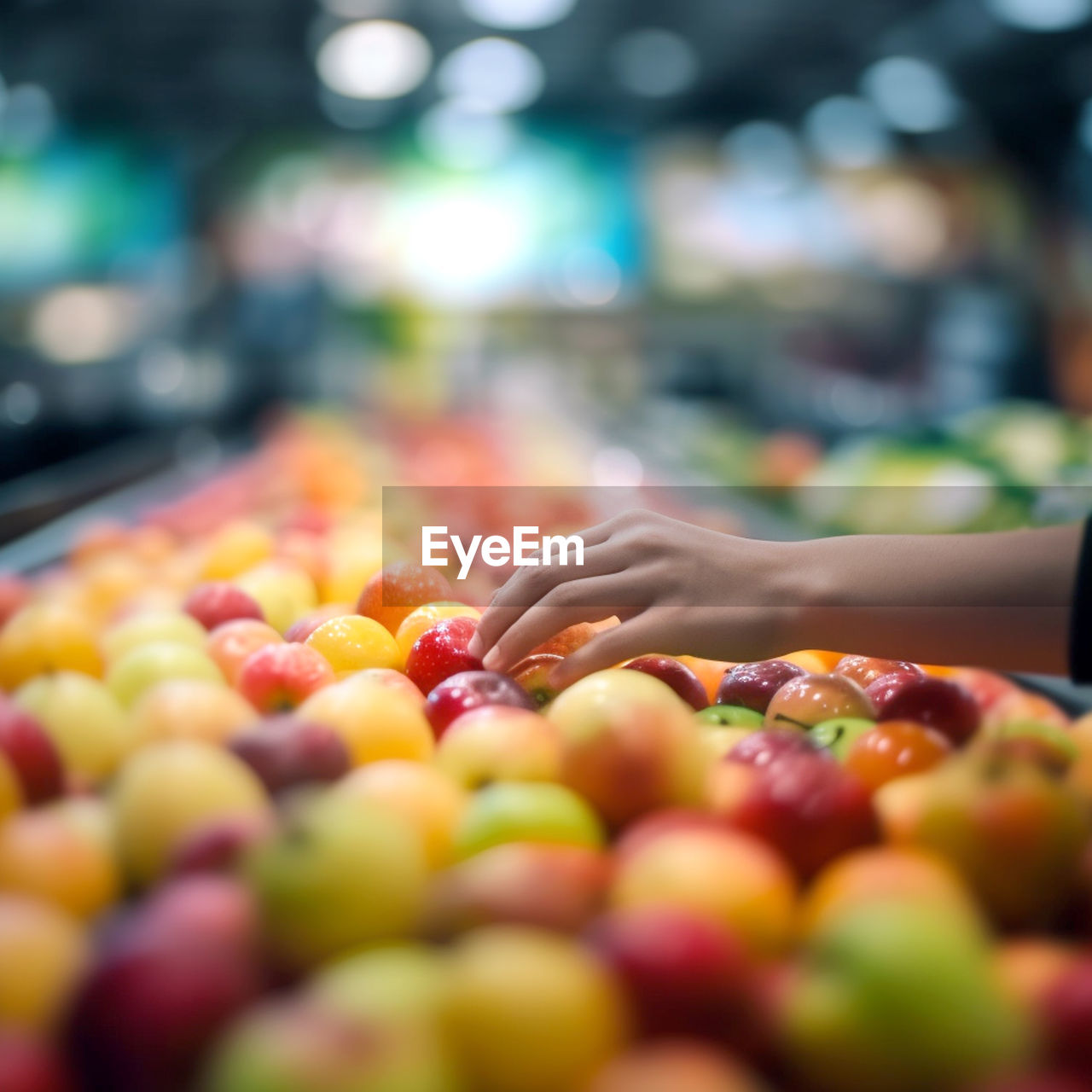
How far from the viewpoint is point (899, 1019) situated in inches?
20.9

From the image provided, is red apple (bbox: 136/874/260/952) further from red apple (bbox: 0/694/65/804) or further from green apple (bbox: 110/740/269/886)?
red apple (bbox: 0/694/65/804)

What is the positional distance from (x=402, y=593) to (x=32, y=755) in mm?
485

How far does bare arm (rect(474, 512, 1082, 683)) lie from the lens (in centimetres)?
100

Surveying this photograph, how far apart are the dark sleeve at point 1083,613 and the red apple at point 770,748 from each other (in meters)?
0.31

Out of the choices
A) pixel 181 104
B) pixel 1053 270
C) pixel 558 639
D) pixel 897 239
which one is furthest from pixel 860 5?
pixel 558 639

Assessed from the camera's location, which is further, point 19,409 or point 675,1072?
point 19,409

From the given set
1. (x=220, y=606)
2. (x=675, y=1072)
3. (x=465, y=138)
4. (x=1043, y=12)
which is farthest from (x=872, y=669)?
(x=465, y=138)

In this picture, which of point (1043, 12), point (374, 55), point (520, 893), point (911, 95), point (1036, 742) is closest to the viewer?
point (520, 893)

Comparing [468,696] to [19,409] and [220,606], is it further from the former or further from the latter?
[19,409]

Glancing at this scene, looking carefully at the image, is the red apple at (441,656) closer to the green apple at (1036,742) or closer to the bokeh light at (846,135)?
the green apple at (1036,742)

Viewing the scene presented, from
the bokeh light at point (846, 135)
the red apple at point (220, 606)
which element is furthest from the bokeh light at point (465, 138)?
the red apple at point (220, 606)

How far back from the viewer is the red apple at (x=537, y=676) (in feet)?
3.35

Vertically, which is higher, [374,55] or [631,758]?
[374,55]

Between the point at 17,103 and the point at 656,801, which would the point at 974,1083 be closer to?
the point at 656,801
